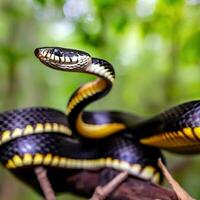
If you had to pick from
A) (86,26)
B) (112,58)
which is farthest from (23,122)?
(112,58)

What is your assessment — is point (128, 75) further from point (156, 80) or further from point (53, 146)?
point (53, 146)

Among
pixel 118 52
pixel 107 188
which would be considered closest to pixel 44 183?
pixel 107 188

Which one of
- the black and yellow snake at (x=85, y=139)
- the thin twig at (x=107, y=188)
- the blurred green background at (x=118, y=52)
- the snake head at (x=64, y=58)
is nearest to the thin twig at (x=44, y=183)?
the black and yellow snake at (x=85, y=139)

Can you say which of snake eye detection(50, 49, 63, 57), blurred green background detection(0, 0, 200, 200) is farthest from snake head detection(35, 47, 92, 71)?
blurred green background detection(0, 0, 200, 200)

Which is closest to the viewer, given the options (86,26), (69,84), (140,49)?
(86,26)

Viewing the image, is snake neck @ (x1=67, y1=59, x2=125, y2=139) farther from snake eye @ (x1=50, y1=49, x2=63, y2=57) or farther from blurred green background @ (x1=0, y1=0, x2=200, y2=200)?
blurred green background @ (x1=0, y1=0, x2=200, y2=200)

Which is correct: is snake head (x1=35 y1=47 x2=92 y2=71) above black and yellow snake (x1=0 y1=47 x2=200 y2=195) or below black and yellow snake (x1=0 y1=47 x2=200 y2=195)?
above
